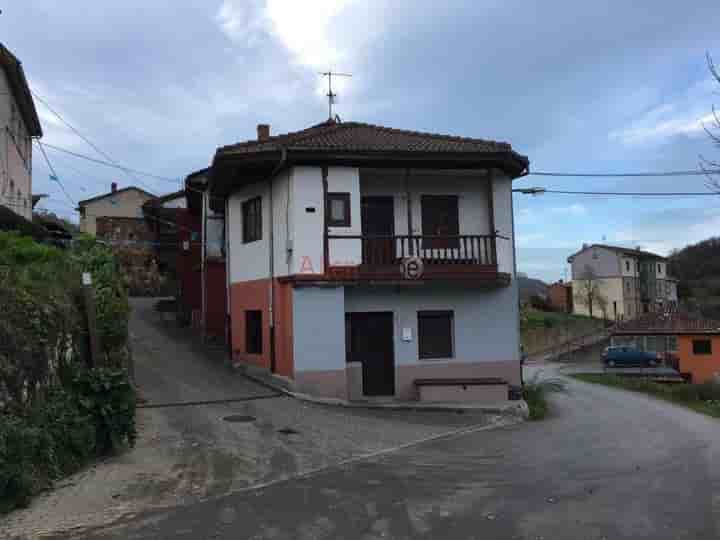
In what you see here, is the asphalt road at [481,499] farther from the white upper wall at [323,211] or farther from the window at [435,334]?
the white upper wall at [323,211]

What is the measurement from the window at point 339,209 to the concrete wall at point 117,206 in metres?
31.5

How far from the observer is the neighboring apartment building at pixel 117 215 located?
39.8m

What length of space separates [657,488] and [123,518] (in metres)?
6.33

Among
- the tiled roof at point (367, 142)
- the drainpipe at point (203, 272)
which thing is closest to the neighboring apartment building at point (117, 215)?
the drainpipe at point (203, 272)

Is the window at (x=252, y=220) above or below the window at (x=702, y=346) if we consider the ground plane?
above

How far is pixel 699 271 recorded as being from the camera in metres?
81.1

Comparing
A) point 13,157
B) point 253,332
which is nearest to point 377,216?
point 253,332

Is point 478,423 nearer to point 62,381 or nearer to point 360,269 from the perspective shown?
point 360,269

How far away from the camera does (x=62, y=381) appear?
26.3ft

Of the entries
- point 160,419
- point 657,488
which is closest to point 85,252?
point 160,419

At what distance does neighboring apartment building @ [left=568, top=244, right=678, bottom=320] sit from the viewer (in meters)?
66.9

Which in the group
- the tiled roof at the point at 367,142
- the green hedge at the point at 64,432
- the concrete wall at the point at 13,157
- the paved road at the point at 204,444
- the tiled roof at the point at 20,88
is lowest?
the paved road at the point at 204,444

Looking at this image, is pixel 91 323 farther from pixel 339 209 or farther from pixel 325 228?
pixel 339 209

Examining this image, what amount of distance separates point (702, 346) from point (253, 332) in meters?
33.5
